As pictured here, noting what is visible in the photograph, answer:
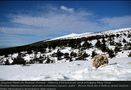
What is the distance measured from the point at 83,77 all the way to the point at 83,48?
5155mm

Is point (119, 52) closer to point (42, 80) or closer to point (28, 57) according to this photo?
point (28, 57)

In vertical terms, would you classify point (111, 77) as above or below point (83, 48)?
below

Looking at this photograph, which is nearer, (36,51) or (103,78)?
(103,78)

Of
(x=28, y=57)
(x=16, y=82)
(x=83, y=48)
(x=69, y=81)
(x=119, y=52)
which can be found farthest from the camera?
(x=83, y=48)

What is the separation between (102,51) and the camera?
830cm

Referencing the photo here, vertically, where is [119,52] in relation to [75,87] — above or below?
above

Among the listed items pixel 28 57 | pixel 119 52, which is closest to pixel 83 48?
pixel 119 52

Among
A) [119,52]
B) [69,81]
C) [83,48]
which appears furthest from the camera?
[83,48]

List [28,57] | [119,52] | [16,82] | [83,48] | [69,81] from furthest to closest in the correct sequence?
[83,48] < [28,57] < [119,52] < [16,82] < [69,81]

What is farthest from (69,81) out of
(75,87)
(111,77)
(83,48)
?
(83,48)

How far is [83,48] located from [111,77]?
5193mm

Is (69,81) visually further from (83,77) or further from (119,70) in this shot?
(119,70)

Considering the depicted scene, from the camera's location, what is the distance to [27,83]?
13.5 feet

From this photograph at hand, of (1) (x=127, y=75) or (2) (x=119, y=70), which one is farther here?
(2) (x=119, y=70)
